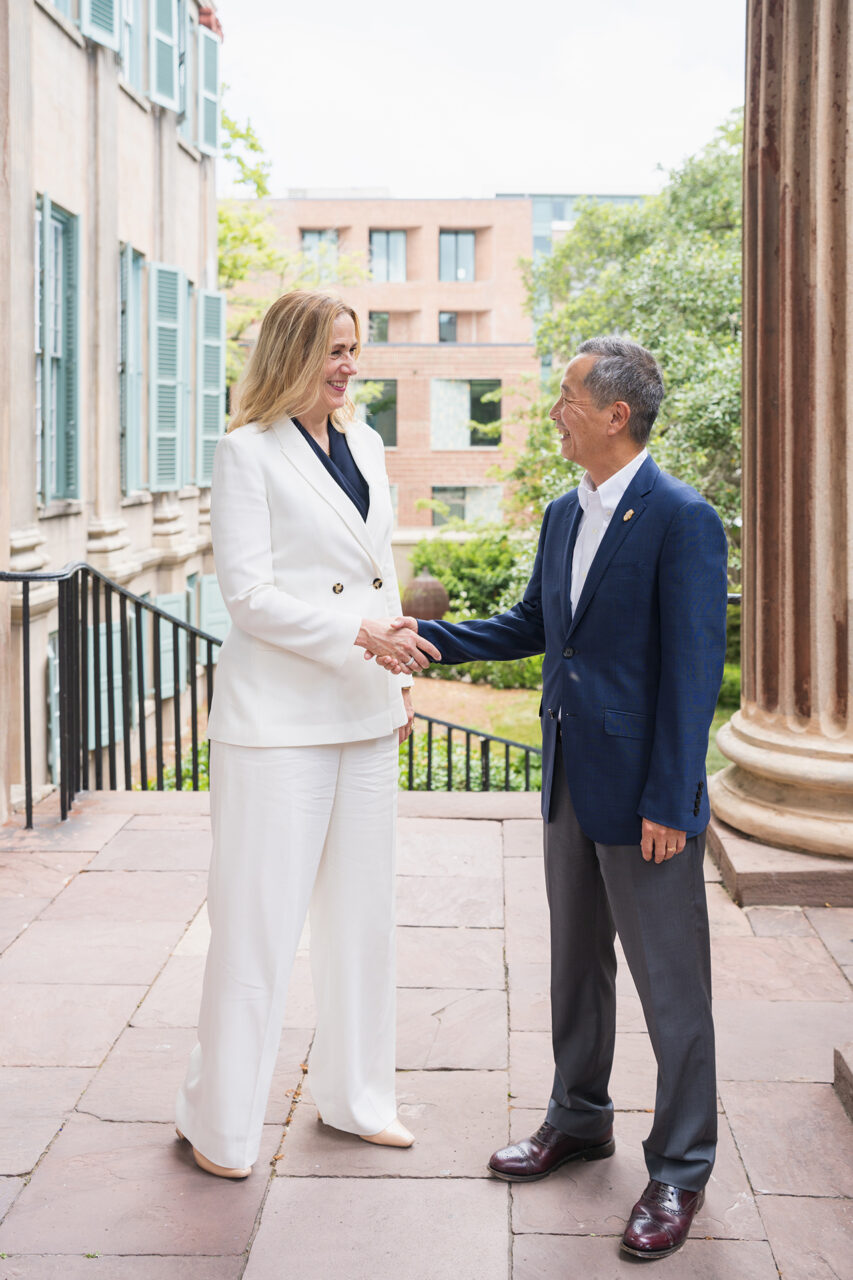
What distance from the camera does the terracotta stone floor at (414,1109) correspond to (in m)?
2.53

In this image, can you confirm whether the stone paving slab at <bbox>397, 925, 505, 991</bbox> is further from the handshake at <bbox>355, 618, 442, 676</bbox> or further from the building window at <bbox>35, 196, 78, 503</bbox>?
the building window at <bbox>35, 196, 78, 503</bbox>

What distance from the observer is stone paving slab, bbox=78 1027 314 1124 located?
10.3ft

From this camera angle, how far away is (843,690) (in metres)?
4.82

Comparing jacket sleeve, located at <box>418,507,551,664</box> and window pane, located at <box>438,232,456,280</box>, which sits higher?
window pane, located at <box>438,232,456,280</box>

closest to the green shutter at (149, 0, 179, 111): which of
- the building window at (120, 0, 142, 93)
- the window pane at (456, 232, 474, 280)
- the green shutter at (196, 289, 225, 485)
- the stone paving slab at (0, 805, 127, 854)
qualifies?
the building window at (120, 0, 142, 93)

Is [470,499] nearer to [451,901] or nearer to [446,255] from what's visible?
[446,255]

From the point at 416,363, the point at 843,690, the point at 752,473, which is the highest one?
the point at 416,363

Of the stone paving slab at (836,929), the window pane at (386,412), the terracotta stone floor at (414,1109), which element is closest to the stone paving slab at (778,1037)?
the terracotta stone floor at (414,1109)

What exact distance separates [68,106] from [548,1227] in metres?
9.12

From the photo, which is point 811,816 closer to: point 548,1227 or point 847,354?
point 847,354

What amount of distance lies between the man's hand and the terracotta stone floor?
81cm

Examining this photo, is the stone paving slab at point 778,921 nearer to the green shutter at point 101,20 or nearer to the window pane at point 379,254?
the green shutter at point 101,20

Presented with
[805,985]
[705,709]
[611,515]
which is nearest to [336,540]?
[611,515]

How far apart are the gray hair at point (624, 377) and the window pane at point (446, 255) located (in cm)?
3974
